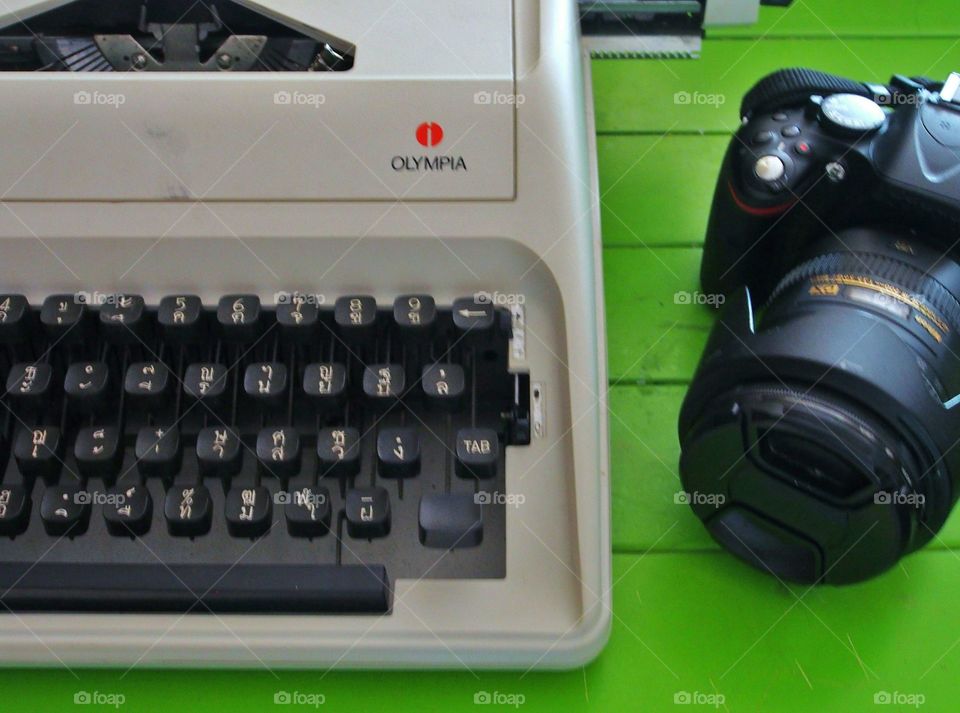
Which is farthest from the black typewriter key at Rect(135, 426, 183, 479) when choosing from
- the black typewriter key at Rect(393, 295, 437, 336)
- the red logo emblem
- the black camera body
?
the black camera body

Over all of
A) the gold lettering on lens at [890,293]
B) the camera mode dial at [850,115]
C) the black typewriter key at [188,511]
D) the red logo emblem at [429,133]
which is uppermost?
the camera mode dial at [850,115]

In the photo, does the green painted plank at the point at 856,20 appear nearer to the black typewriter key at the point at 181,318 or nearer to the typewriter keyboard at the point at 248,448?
the typewriter keyboard at the point at 248,448

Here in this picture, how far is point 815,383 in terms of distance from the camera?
0.69 m

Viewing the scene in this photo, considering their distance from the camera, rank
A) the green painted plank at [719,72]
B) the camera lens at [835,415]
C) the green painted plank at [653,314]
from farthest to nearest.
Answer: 1. the green painted plank at [719,72]
2. the green painted plank at [653,314]
3. the camera lens at [835,415]

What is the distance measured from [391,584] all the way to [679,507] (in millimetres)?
280

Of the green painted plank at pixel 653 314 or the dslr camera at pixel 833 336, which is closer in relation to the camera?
the dslr camera at pixel 833 336

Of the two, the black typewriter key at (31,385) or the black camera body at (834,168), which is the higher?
the black camera body at (834,168)

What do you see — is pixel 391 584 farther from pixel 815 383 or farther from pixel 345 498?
pixel 815 383

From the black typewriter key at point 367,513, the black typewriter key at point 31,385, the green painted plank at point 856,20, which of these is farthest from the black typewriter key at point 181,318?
the green painted plank at point 856,20

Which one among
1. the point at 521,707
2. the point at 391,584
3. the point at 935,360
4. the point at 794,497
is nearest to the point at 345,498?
the point at 391,584

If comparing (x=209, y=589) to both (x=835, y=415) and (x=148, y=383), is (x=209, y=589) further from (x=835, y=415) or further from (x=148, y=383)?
(x=835, y=415)

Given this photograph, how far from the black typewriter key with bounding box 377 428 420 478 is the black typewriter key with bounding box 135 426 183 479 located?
183 mm

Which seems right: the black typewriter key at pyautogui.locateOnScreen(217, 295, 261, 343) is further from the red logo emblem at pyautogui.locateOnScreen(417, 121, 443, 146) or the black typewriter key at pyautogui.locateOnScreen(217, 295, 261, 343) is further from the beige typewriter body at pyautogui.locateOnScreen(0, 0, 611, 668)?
the red logo emblem at pyautogui.locateOnScreen(417, 121, 443, 146)

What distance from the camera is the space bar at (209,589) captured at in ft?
2.55
